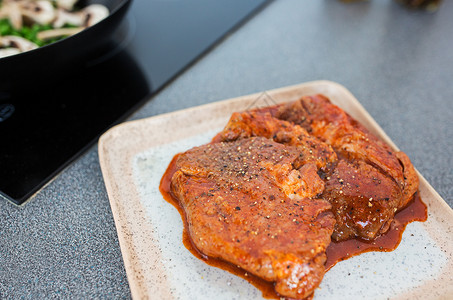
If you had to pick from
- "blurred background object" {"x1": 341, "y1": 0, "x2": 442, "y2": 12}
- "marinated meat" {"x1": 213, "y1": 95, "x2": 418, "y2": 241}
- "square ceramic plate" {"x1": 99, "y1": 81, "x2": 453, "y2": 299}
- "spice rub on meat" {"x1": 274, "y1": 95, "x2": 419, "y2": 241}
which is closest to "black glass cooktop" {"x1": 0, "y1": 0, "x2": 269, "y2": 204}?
"square ceramic plate" {"x1": 99, "y1": 81, "x2": 453, "y2": 299}

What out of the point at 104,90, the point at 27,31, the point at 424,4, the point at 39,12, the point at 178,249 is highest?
the point at 424,4

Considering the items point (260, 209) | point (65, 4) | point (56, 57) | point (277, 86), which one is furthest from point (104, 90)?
point (260, 209)

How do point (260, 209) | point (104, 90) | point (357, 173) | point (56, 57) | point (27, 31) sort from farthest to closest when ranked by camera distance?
point (27, 31)
point (104, 90)
point (56, 57)
point (357, 173)
point (260, 209)

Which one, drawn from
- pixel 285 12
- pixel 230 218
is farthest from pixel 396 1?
pixel 230 218

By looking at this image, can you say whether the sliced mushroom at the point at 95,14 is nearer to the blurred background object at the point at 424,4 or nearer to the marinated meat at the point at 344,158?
the marinated meat at the point at 344,158

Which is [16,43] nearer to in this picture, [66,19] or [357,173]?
[66,19]

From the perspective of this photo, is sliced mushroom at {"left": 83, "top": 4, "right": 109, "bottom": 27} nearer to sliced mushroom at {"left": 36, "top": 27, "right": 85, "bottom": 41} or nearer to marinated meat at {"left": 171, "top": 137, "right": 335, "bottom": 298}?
sliced mushroom at {"left": 36, "top": 27, "right": 85, "bottom": 41}
